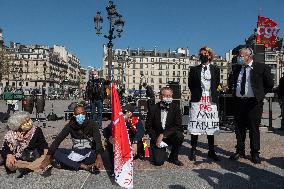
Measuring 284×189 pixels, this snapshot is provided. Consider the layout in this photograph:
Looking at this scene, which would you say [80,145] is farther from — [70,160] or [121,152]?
[121,152]

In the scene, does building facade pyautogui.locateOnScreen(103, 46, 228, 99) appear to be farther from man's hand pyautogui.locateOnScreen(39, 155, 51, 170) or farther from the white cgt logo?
man's hand pyautogui.locateOnScreen(39, 155, 51, 170)

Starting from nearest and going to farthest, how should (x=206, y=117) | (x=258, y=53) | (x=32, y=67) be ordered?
1. (x=206, y=117)
2. (x=258, y=53)
3. (x=32, y=67)

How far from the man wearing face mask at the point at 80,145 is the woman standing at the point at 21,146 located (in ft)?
0.78

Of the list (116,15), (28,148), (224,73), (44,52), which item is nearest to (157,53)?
(224,73)

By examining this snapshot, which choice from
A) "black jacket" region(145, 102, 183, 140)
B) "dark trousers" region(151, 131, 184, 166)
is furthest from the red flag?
"dark trousers" region(151, 131, 184, 166)

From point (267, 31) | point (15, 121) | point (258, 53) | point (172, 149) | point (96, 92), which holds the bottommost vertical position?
point (172, 149)

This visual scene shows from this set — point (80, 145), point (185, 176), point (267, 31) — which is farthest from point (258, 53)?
point (267, 31)

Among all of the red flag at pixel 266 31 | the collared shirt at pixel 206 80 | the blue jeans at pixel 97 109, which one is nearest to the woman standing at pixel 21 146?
the collared shirt at pixel 206 80

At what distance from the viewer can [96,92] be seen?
12570mm

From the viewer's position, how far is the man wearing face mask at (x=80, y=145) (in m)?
5.98

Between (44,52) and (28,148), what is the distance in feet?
Answer: 432

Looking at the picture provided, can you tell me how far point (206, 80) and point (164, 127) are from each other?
1074mm

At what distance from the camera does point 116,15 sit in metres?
18.0

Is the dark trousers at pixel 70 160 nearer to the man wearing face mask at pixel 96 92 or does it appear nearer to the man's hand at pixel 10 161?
the man's hand at pixel 10 161
